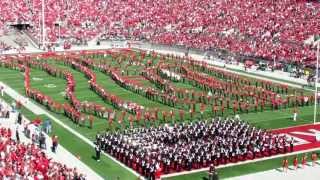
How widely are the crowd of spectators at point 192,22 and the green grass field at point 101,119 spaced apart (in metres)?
12.3

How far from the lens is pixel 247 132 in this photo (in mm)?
24016

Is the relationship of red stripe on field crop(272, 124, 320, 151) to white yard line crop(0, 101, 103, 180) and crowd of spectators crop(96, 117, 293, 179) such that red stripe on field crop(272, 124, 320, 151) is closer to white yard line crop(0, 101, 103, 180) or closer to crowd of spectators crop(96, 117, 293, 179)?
crowd of spectators crop(96, 117, 293, 179)

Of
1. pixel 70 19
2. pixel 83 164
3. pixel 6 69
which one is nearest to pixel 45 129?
pixel 83 164

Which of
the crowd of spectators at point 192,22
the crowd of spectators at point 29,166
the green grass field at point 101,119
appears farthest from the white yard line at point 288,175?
the crowd of spectators at point 192,22

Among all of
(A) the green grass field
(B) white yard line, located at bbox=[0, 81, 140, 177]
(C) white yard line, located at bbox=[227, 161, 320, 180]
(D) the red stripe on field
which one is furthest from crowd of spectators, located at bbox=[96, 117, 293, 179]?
(C) white yard line, located at bbox=[227, 161, 320, 180]

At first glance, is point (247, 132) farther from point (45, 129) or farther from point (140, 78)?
point (140, 78)

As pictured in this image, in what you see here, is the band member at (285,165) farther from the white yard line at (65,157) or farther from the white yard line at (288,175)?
the white yard line at (65,157)

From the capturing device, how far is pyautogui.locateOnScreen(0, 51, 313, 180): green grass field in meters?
21.6

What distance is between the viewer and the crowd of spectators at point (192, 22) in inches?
1964

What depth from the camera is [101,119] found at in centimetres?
2838

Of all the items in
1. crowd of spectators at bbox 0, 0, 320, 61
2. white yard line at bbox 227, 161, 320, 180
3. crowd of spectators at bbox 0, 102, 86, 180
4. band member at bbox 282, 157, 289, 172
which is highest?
crowd of spectators at bbox 0, 0, 320, 61

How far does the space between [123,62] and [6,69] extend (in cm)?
854

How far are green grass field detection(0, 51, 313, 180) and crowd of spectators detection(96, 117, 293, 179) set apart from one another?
1.61 feet

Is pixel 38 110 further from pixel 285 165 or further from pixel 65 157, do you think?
pixel 285 165
